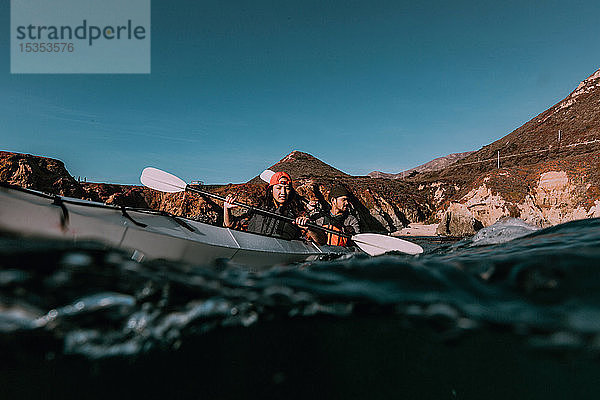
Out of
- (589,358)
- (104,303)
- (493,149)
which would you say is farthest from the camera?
(493,149)

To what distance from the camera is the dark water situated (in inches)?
94.4

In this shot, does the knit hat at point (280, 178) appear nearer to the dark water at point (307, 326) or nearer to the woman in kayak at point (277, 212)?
the woman in kayak at point (277, 212)

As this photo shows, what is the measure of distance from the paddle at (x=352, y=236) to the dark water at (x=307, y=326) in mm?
2232

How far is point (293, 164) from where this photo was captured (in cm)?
4272

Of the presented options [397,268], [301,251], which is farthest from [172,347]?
[301,251]

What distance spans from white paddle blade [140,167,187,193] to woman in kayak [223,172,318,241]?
1.43 meters

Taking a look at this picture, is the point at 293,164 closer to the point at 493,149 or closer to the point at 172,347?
the point at 493,149

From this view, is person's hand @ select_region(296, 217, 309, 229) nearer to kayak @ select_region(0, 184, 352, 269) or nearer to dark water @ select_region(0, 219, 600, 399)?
kayak @ select_region(0, 184, 352, 269)

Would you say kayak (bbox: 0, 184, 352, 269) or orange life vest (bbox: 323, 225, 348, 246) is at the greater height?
kayak (bbox: 0, 184, 352, 269)

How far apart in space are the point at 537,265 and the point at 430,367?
189cm

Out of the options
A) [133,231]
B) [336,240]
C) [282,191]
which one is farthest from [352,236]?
[133,231]

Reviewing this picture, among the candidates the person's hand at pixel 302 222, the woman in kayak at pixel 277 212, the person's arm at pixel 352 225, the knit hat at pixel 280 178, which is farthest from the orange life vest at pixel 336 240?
the knit hat at pixel 280 178

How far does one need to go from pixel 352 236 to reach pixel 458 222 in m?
15.2

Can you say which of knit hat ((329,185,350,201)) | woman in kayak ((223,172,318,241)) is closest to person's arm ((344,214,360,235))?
woman in kayak ((223,172,318,241))
